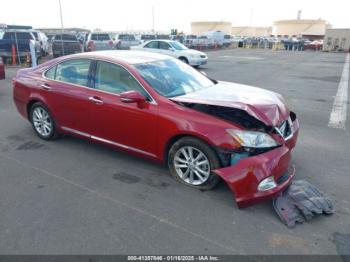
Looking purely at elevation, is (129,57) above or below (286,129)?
above

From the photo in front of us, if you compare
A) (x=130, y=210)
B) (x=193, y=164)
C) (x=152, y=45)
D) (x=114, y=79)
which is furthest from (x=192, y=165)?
(x=152, y=45)

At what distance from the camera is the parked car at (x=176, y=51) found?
16.6 metres

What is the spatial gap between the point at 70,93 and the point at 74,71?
1.25ft

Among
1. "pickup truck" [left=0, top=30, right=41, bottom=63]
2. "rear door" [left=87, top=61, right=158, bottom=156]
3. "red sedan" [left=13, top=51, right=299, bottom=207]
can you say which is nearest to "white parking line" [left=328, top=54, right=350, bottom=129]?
"red sedan" [left=13, top=51, right=299, bottom=207]

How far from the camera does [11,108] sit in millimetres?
7379

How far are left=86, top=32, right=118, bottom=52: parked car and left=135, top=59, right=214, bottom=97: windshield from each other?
18.1 metres

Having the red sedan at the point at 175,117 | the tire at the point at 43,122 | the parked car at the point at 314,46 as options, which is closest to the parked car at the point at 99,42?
the tire at the point at 43,122

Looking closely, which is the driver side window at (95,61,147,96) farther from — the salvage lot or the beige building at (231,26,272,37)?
the beige building at (231,26,272,37)

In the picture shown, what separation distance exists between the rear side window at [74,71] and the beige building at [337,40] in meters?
46.1

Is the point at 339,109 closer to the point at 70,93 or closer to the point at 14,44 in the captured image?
the point at 70,93

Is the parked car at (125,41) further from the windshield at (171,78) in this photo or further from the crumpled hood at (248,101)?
the crumpled hood at (248,101)

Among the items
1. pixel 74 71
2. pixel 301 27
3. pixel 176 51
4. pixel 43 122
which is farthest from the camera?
pixel 301 27

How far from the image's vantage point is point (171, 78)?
14.0 ft

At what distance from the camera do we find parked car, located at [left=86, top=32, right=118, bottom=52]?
21.6 metres
